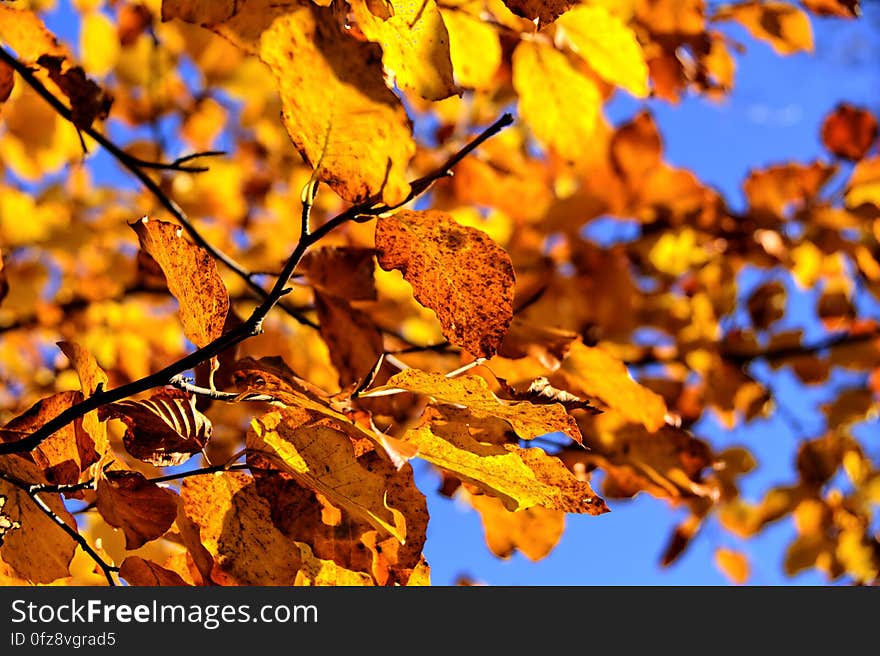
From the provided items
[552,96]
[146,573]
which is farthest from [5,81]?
[552,96]

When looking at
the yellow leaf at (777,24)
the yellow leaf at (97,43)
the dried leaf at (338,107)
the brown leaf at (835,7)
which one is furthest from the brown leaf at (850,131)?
the yellow leaf at (97,43)

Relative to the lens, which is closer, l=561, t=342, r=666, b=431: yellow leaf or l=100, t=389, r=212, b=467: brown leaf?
l=100, t=389, r=212, b=467: brown leaf

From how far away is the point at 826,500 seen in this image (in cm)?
186

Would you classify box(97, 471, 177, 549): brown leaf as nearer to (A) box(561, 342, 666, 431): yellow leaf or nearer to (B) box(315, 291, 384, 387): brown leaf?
(B) box(315, 291, 384, 387): brown leaf

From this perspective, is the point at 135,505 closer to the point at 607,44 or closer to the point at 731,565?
the point at 607,44

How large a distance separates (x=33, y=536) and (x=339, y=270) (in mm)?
308

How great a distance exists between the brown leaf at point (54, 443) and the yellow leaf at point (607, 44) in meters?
0.57

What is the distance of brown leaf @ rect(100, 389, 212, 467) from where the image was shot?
0.50 m

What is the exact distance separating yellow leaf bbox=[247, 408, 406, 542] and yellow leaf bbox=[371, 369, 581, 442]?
0.15 feet

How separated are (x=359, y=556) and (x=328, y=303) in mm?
243

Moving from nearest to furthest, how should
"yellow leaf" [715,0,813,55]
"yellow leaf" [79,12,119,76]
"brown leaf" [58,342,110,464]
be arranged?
"brown leaf" [58,342,110,464]
"yellow leaf" [715,0,813,55]
"yellow leaf" [79,12,119,76]

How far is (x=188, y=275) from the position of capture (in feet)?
1.52

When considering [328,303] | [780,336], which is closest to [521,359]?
[328,303]

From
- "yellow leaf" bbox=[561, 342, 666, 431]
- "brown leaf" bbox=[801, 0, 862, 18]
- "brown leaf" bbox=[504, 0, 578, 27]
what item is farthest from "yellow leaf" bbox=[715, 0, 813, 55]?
"brown leaf" bbox=[504, 0, 578, 27]
